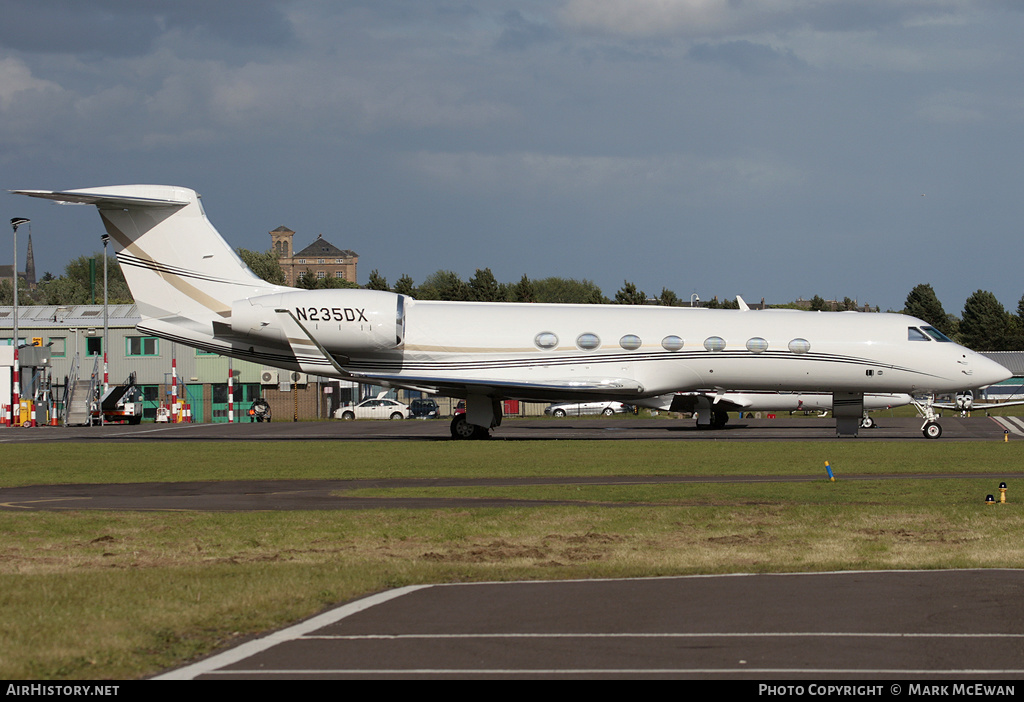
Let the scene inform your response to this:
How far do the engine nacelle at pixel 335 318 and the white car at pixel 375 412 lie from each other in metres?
28.2

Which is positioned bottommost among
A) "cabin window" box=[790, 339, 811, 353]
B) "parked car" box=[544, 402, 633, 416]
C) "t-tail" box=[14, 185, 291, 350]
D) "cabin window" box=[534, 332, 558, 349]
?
"parked car" box=[544, 402, 633, 416]

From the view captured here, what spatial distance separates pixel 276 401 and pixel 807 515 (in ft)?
178

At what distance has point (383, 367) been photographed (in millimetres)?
32250

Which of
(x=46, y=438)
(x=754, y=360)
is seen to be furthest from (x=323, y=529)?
(x=46, y=438)

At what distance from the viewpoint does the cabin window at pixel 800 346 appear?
106 feet

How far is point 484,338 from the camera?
1261 inches

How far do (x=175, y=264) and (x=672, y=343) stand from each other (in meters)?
15.1

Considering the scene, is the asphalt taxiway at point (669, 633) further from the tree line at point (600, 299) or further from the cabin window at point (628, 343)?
the tree line at point (600, 299)

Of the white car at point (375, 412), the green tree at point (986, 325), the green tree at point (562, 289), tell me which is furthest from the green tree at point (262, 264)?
the green tree at point (986, 325)

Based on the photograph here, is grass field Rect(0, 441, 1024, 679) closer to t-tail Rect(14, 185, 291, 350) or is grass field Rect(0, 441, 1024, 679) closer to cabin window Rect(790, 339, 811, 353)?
cabin window Rect(790, 339, 811, 353)

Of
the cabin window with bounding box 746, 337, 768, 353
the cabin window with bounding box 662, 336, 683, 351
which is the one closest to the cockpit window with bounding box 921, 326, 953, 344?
the cabin window with bounding box 746, 337, 768, 353

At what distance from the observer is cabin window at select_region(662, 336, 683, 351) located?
106 feet

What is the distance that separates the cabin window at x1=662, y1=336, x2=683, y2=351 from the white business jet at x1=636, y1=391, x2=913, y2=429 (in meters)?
4.46

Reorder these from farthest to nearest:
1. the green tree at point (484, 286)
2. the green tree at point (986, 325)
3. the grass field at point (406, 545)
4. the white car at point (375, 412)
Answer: the green tree at point (986, 325) → the green tree at point (484, 286) → the white car at point (375, 412) → the grass field at point (406, 545)
